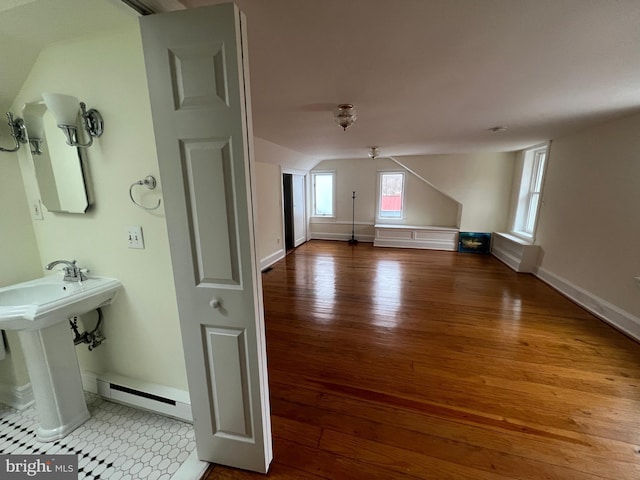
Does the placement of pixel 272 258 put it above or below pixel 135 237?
below

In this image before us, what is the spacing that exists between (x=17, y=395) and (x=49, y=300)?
3.46ft

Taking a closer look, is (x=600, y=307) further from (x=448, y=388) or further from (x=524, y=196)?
(x=524, y=196)

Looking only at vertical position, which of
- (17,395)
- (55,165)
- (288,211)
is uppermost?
(55,165)

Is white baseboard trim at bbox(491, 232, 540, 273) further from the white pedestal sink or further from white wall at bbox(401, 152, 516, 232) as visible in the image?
the white pedestal sink

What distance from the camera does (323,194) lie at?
686 cm

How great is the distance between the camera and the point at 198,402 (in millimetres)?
1234

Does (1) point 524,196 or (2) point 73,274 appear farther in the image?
(1) point 524,196

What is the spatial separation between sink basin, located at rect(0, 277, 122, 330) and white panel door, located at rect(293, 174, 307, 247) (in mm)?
4617

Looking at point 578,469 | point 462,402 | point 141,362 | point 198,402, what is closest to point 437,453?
point 462,402

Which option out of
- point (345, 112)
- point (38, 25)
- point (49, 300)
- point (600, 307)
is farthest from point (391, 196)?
point (49, 300)

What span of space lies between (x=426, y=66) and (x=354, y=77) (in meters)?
0.43

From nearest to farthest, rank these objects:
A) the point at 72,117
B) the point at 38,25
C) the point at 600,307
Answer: the point at 38,25, the point at 72,117, the point at 600,307

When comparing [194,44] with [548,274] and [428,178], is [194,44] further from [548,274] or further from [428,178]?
[428,178]

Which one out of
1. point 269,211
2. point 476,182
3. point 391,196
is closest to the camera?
point 269,211
